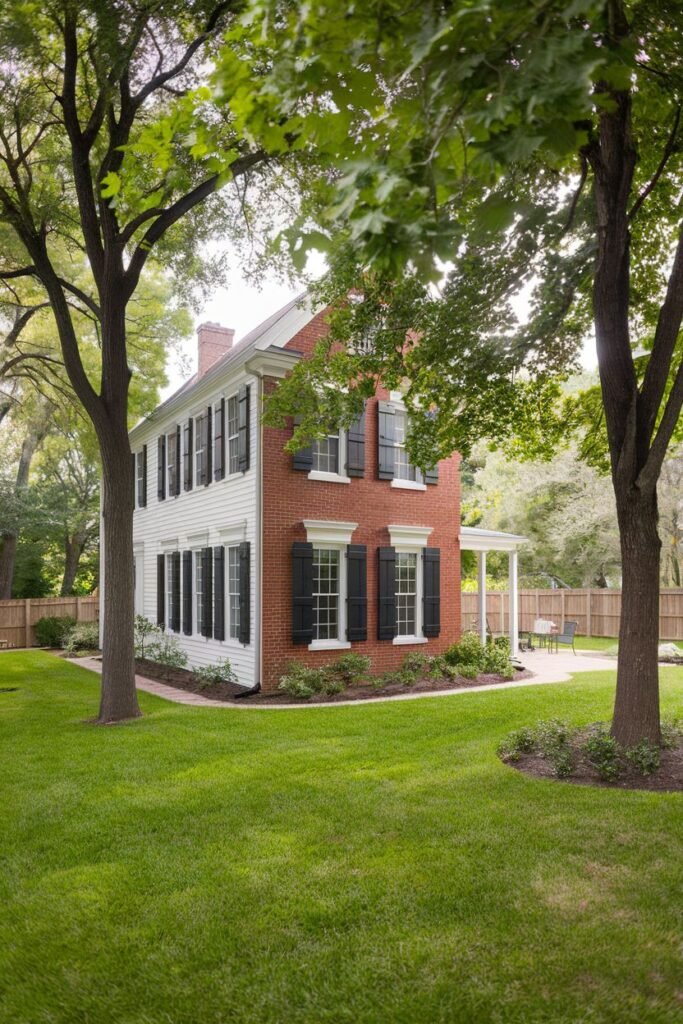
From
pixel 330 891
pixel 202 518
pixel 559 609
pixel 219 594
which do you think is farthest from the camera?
pixel 559 609

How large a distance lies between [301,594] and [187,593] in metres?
4.81

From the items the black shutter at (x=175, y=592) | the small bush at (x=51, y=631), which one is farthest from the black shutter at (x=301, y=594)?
the small bush at (x=51, y=631)

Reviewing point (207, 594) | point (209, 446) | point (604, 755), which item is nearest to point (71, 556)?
point (207, 594)

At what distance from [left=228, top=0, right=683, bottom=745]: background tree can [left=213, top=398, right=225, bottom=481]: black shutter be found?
17.2 feet

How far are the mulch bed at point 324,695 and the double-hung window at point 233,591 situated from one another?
1.09 metres

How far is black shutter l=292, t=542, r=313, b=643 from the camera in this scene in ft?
43.5

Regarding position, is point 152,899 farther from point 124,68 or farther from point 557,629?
point 557,629

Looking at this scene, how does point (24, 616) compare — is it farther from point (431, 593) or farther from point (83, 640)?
point (431, 593)

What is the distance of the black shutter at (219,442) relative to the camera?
15073 mm

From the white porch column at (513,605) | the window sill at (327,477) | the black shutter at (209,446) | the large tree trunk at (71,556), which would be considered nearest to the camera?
the window sill at (327,477)

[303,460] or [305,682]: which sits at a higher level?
[303,460]

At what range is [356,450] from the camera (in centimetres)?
1455

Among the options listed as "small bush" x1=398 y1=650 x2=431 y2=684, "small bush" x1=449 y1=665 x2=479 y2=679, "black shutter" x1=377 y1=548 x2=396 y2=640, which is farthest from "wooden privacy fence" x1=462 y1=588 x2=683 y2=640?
"black shutter" x1=377 y1=548 x2=396 y2=640

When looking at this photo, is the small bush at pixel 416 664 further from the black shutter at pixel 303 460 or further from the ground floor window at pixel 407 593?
the black shutter at pixel 303 460
